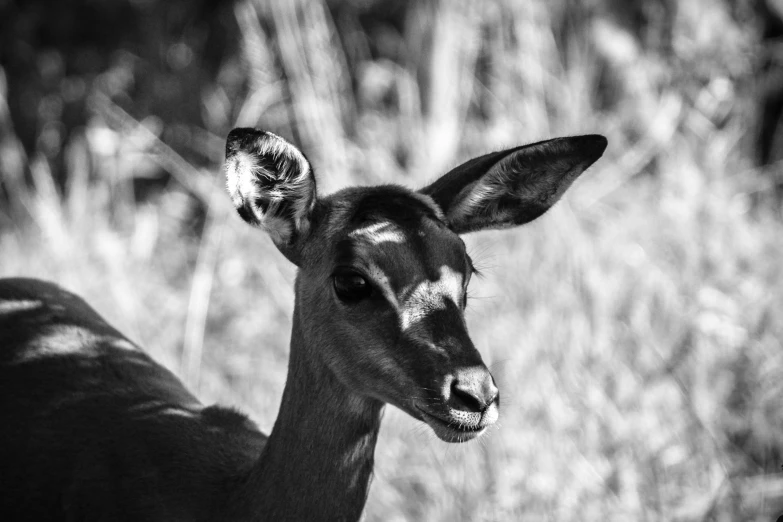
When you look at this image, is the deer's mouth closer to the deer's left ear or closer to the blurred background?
the deer's left ear

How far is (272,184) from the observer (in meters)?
2.90

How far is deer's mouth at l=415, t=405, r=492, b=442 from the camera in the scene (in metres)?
2.50

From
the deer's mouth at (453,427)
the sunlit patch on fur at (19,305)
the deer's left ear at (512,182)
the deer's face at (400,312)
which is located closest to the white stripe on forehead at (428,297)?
the deer's face at (400,312)

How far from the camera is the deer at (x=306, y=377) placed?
2645 millimetres

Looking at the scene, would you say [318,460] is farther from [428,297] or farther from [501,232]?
[501,232]

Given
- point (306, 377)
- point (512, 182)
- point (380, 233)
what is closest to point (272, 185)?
point (380, 233)

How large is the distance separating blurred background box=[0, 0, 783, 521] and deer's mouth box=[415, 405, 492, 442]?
0.89m

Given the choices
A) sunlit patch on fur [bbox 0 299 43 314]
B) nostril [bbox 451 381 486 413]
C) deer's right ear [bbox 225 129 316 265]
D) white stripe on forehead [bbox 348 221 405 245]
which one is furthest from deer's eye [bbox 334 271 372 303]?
sunlit patch on fur [bbox 0 299 43 314]

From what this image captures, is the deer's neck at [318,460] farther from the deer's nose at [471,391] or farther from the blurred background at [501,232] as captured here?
the blurred background at [501,232]

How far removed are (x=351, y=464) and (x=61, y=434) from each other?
97cm

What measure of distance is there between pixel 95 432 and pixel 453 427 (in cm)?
122

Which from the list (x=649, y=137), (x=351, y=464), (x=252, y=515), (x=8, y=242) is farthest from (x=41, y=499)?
(x=649, y=137)

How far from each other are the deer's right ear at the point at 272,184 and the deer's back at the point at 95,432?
0.66 metres

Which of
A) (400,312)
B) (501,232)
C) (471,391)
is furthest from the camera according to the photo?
(501,232)
